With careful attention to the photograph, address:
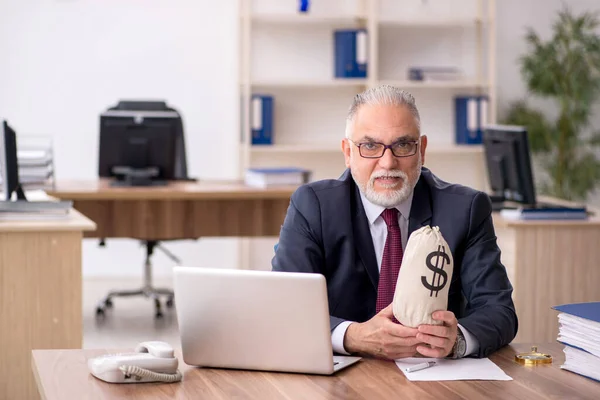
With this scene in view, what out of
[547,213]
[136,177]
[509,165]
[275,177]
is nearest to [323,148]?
[275,177]

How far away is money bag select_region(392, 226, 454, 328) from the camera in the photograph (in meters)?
1.72

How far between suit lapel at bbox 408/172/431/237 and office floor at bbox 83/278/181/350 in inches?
98.1

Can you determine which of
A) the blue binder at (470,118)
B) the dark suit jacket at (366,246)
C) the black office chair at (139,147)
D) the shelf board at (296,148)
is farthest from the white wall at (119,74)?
the dark suit jacket at (366,246)

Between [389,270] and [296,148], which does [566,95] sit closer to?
[296,148]

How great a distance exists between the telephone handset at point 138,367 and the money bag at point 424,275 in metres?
0.44

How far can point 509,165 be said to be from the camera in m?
4.46

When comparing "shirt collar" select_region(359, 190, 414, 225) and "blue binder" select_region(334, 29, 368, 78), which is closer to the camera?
"shirt collar" select_region(359, 190, 414, 225)

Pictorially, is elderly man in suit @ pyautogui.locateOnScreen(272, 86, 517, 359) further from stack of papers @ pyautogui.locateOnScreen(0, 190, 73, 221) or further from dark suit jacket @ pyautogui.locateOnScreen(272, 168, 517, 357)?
stack of papers @ pyautogui.locateOnScreen(0, 190, 73, 221)

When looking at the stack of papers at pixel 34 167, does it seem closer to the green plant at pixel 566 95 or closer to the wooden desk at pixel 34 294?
the wooden desk at pixel 34 294

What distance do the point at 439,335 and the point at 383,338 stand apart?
0.11 meters

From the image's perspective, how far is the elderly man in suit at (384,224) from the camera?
2062mm

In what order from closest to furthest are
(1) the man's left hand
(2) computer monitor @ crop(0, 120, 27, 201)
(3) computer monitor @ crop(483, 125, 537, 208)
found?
(1) the man's left hand
(2) computer monitor @ crop(0, 120, 27, 201)
(3) computer monitor @ crop(483, 125, 537, 208)

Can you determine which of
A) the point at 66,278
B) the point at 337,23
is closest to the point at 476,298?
the point at 66,278

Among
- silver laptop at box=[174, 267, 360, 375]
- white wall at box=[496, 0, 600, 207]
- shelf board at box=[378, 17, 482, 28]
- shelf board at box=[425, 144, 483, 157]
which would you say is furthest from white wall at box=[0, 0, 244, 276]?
silver laptop at box=[174, 267, 360, 375]
